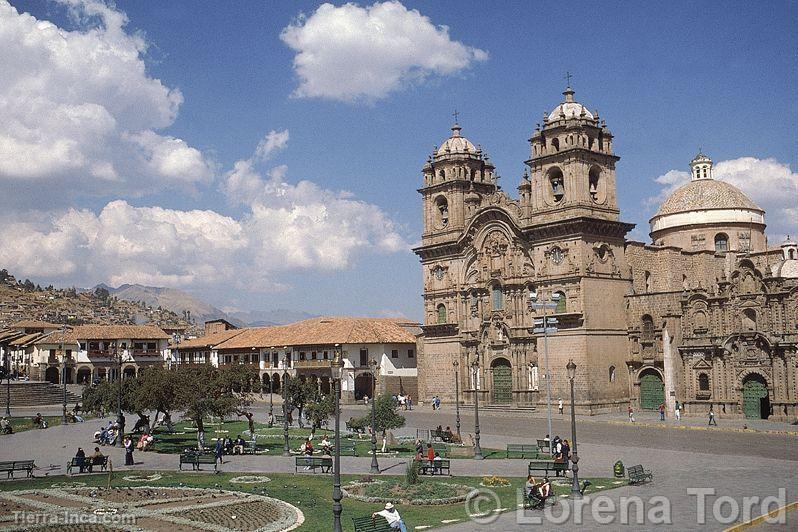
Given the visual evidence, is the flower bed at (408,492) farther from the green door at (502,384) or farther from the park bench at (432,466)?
the green door at (502,384)

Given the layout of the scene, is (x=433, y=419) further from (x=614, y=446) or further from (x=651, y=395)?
(x=614, y=446)

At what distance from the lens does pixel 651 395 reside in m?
56.6

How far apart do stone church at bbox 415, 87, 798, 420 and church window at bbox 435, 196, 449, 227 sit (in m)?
0.17

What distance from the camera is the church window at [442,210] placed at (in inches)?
2719

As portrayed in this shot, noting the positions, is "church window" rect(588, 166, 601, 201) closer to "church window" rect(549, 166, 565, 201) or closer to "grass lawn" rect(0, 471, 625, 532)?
"church window" rect(549, 166, 565, 201)

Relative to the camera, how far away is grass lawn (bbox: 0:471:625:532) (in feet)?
68.6

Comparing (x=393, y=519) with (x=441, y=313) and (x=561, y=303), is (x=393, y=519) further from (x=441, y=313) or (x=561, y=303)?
(x=441, y=313)

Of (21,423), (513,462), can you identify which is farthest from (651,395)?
(21,423)

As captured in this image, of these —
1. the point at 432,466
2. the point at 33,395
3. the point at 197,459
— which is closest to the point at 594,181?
the point at 432,466

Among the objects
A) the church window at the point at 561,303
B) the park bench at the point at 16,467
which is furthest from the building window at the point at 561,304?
the park bench at the point at 16,467

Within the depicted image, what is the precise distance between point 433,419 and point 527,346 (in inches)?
385

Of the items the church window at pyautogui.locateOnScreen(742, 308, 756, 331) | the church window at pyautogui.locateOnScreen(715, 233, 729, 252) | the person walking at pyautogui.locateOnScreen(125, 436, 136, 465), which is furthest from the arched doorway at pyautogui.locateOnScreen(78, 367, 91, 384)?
the church window at pyautogui.locateOnScreen(742, 308, 756, 331)

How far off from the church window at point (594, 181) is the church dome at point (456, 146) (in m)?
13.5

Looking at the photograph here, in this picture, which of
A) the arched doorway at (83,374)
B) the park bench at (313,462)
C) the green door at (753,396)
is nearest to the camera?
the park bench at (313,462)
